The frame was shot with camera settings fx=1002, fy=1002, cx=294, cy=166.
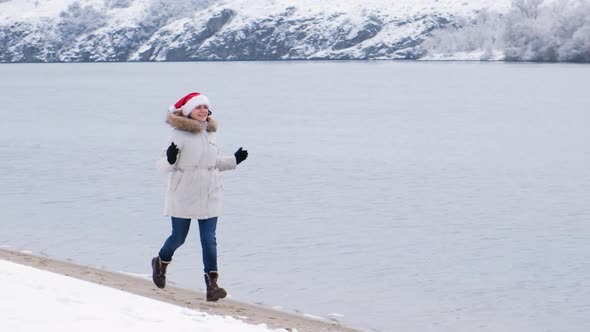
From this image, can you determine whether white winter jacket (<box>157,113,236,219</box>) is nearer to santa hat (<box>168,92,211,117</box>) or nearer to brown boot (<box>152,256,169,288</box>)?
santa hat (<box>168,92,211,117</box>)

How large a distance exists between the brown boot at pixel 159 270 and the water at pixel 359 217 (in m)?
0.97

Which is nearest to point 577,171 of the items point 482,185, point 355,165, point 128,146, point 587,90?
point 482,185

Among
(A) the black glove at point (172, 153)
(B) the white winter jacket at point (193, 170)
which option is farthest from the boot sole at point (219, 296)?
(A) the black glove at point (172, 153)

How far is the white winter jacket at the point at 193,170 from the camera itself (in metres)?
8.64

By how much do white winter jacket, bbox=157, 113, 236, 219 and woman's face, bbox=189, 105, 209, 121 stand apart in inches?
3.4

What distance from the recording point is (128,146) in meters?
28.9

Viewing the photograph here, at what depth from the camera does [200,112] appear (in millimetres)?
8625

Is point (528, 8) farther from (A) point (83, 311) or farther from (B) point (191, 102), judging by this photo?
(A) point (83, 311)

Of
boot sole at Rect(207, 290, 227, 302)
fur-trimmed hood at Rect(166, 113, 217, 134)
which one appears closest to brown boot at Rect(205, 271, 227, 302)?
boot sole at Rect(207, 290, 227, 302)

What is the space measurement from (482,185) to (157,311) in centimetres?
1285

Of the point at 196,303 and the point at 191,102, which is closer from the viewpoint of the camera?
the point at 191,102

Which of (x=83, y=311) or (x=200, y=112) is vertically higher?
(x=200, y=112)

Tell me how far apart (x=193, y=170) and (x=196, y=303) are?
1379 mm

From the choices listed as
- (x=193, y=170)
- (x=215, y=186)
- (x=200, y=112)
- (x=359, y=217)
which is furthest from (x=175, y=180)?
(x=359, y=217)
